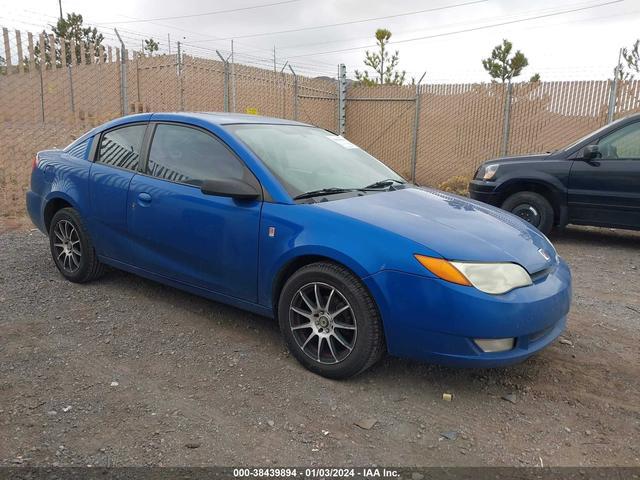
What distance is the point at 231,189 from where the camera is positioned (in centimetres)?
341

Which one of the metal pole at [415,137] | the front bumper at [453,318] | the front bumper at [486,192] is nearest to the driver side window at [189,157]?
the front bumper at [453,318]

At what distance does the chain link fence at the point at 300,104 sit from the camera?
910 cm

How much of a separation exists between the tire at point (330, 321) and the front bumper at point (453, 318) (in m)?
0.09

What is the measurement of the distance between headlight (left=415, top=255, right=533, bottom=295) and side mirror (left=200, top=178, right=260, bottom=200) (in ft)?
3.86

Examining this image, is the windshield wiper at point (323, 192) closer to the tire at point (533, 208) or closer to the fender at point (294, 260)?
the fender at point (294, 260)

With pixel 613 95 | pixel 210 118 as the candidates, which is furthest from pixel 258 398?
pixel 613 95

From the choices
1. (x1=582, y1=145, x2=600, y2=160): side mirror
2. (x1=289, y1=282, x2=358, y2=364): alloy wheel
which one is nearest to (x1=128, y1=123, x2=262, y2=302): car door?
(x1=289, y1=282, x2=358, y2=364): alloy wheel

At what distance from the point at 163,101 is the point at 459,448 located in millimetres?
11498

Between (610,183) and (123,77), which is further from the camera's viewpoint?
(123,77)

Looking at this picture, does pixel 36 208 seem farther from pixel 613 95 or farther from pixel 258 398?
pixel 613 95

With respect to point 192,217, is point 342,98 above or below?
above

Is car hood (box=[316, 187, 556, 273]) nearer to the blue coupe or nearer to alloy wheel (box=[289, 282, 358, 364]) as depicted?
the blue coupe

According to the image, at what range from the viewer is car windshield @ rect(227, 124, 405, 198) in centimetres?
362

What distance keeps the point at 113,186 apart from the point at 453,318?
2.89 m
